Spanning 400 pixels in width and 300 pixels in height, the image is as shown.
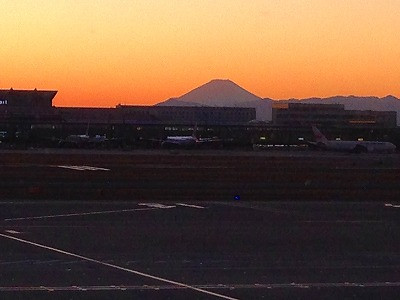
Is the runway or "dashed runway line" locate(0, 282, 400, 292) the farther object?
the runway

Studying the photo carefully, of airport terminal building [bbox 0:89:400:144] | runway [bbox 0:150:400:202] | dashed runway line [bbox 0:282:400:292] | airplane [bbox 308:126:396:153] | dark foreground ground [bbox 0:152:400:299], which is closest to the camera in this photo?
dashed runway line [bbox 0:282:400:292]

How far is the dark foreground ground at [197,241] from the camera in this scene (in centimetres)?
1188

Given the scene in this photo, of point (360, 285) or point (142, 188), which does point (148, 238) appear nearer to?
point (360, 285)

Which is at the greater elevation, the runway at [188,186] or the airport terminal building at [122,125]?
the airport terminal building at [122,125]

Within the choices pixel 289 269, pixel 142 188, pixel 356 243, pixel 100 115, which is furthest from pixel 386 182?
pixel 100 115

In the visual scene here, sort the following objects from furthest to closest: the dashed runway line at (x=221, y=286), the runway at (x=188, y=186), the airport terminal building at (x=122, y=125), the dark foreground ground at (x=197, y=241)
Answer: the airport terminal building at (x=122, y=125) → the runway at (x=188, y=186) → the dark foreground ground at (x=197, y=241) → the dashed runway line at (x=221, y=286)

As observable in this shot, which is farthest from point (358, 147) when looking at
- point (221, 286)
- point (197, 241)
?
point (221, 286)

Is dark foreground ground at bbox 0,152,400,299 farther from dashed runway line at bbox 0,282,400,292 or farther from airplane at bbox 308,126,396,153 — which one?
airplane at bbox 308,126,396,153

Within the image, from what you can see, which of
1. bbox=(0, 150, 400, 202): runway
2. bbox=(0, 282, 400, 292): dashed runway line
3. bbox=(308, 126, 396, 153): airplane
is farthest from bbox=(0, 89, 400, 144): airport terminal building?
bbox=(0, 282, 400, 292): dashed runway line

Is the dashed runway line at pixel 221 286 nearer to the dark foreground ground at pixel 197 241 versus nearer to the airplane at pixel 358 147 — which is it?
the dark foreground ground at pixel 197 241

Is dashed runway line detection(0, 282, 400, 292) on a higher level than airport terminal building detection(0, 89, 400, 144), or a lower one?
lower

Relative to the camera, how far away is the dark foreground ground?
11.9 m

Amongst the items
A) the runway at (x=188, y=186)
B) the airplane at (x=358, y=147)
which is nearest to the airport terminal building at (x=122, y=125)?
the airplane at (x=358, y=147)

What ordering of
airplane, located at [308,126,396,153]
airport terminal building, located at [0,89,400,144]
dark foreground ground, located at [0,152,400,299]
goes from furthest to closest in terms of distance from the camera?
airport terminal building, located at [0,89,400,144] < airplane, located at [308,126,396,153] < dark foreground ground, located at [0,152,400,299]
